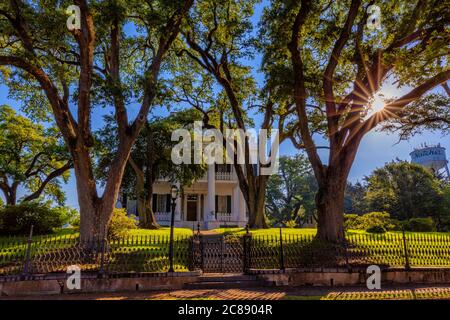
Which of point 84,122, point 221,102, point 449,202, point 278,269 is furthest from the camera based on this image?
point 449,202

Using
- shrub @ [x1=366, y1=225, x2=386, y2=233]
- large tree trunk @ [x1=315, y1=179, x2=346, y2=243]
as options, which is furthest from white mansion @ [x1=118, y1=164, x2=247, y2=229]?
large tree trunk @ [x1=315, y1=179, x2=346, y2=243]

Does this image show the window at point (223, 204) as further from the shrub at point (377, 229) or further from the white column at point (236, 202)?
the shrub at point (377, 229)

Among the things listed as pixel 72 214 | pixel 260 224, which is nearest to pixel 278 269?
pixel 260 224

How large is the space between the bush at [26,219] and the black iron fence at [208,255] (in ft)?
18.4

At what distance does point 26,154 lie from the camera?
24.9 metres

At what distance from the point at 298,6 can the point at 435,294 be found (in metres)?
11.5

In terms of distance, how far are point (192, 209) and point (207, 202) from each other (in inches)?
124

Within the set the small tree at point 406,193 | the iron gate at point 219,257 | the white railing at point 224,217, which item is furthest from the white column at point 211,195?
the iron gate at point 219,257

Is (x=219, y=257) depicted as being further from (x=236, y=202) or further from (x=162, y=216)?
(x=236, y=202)

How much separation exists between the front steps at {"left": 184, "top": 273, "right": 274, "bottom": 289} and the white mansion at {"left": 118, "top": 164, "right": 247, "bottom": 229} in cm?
1808

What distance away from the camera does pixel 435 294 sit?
8258mm

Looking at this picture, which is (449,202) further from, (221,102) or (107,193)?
(107,193)

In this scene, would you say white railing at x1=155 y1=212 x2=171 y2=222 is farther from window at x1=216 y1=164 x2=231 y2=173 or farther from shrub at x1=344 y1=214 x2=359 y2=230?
shrub at x1=344 y1=214 x2=359 y2=230
